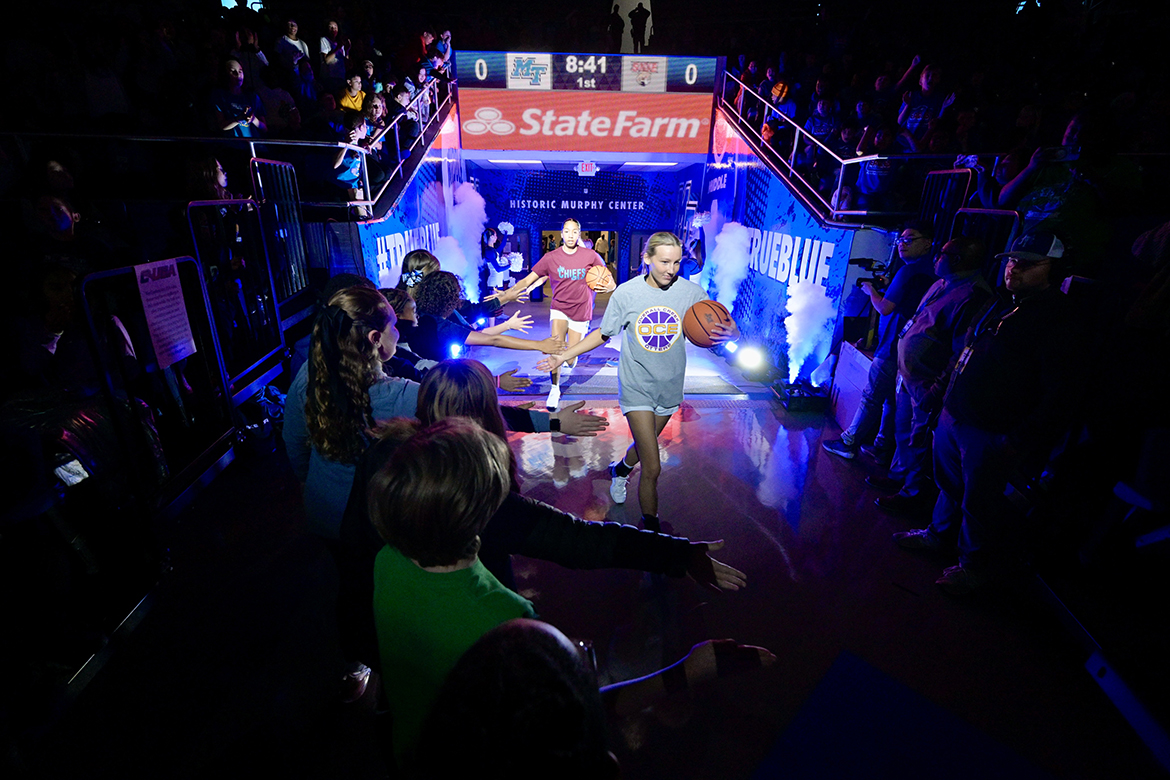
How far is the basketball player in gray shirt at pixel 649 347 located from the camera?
365cm

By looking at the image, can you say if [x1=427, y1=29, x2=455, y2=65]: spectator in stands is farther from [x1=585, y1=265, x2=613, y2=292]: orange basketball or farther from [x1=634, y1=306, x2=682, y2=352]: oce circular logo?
[x1=634, y1=306, x2=682, y2=352]: oce circular logo

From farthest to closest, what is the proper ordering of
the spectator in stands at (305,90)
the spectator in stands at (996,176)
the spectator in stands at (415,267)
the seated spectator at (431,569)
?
the spectator in stands at (305,90) < the spectator in stands at (996,176) < the spectator in stands at (415,267) < the seated spectator at (431,569)

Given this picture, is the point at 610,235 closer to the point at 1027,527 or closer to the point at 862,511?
the point at 862,511

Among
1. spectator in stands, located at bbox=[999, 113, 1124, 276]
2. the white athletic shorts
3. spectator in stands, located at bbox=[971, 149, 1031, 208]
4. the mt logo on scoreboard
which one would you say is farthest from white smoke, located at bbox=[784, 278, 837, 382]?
the mt logo on scoreboard

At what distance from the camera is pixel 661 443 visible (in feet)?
17.7

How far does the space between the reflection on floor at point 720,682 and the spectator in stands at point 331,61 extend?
25.8 feet

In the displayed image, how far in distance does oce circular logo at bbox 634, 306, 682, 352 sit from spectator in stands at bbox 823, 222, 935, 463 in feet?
7.88

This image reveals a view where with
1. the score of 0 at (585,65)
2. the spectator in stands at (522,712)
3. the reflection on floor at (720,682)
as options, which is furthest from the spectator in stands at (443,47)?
the spectator in stands at (522,712)

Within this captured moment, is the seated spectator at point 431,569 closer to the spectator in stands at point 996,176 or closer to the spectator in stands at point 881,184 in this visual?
the spectator in stands at point 996,176

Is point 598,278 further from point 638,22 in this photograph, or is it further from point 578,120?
point 638,22

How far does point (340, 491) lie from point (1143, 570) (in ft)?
15.6

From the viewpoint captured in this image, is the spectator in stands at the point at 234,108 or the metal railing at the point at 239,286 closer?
the metal railing at the point at 239,286

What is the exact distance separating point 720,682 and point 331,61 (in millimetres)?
10848

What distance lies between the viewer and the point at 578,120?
8898 millimetres
